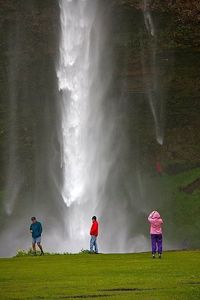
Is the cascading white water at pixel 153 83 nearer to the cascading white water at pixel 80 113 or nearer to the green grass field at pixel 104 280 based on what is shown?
the cascading white water at pixel 80 113

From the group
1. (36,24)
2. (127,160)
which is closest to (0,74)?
(36,24)

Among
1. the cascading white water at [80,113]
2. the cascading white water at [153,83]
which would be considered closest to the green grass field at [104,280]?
the cascading white water at [80,113]

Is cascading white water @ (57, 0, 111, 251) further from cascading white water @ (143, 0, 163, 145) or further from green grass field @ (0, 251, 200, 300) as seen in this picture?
green grass field @ (0, 251, 200, 300)

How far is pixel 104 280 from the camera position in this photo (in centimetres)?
1368

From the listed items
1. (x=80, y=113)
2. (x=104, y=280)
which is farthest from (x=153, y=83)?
(x=104, y=280)

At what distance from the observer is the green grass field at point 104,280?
38.8 feet

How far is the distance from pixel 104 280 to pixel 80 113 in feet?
125

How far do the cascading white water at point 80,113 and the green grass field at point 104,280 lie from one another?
20.5 meters

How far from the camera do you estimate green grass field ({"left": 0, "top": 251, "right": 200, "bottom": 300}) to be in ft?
38.8

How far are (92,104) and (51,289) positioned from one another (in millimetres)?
41873

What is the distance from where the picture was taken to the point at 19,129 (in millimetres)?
53562

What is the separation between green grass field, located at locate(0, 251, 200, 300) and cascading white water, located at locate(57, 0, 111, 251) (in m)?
20.5

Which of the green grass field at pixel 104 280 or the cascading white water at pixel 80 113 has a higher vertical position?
the cascading white water at pixel 80 113

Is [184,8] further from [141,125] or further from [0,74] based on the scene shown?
[0,74]
